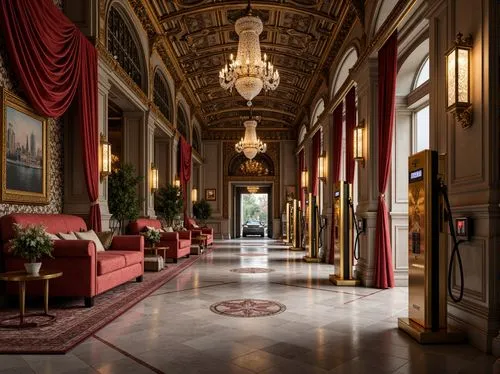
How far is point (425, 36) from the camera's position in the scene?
6.17 metres

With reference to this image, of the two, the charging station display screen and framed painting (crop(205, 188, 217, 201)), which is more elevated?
framed painting (crop(205, 188, 217, 201))

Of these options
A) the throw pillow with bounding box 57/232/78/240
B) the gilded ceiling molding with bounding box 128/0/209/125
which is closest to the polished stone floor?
the throw pillow with bounding box 57/232/78/240

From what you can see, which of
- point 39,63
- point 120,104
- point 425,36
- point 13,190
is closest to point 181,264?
point 120,104

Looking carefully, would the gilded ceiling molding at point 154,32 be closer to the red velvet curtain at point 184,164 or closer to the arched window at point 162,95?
the arched window at point 162,95

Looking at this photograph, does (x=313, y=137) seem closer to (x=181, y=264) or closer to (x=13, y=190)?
(x=181, y=264)

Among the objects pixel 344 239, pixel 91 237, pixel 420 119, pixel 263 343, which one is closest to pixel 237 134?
pixel 420 119

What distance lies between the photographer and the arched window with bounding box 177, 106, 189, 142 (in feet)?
47.3

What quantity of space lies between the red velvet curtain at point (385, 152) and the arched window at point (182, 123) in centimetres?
890

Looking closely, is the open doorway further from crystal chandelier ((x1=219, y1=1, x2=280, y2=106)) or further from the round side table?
the round side table

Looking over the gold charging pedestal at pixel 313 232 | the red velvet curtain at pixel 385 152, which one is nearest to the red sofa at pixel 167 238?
the gold charging pedestal at pixel 313 232

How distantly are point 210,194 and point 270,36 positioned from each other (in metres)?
10.7

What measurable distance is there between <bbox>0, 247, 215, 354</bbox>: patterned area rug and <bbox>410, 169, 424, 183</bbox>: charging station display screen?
3086mm

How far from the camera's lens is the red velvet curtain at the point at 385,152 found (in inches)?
243

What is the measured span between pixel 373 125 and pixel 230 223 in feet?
45.6
